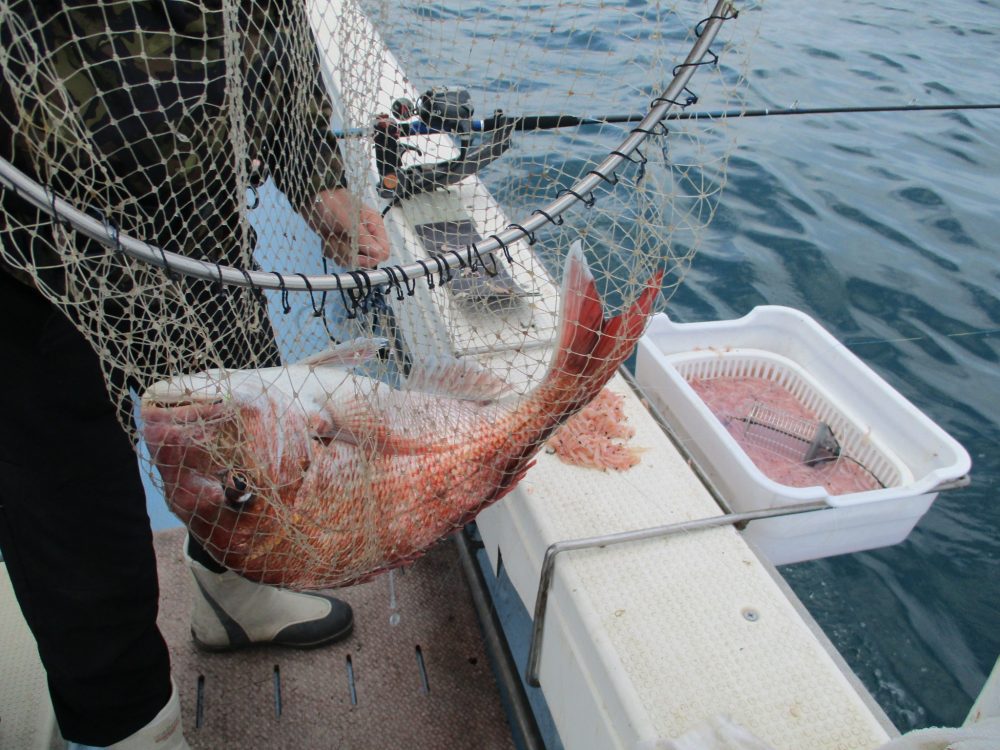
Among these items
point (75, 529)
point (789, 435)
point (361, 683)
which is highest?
point (75, 529)

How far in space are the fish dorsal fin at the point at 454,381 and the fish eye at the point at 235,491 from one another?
547 mm

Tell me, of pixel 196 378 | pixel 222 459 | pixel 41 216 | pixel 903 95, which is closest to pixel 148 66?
pixel 41 216

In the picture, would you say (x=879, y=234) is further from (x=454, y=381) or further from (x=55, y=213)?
(x=55, y=213)

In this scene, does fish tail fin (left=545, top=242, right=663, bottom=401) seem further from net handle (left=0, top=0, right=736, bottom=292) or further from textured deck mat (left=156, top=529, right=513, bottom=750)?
textured deck mat (left=156, top=529, right=513, bottom=750)

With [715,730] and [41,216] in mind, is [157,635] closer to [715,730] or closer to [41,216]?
[41,216]

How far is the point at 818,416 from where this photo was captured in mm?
3027

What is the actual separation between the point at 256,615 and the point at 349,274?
4.99 ft

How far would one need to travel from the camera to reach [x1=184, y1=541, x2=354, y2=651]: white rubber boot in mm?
2291

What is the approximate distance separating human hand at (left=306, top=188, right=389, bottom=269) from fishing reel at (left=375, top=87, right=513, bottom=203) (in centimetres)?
42

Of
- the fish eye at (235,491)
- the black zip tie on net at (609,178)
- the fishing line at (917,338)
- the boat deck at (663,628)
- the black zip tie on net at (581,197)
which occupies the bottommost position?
the fishing line at (917,338)

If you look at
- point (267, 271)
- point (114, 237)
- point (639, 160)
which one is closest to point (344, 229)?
point (267, 271)

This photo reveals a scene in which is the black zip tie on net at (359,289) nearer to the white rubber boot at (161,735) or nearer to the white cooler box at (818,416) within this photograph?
the white rubber boot at (161,735)

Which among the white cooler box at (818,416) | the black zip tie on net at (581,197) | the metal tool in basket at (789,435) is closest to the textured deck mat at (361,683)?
the white cooler box at (818,416)

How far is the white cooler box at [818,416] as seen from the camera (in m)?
2.27
